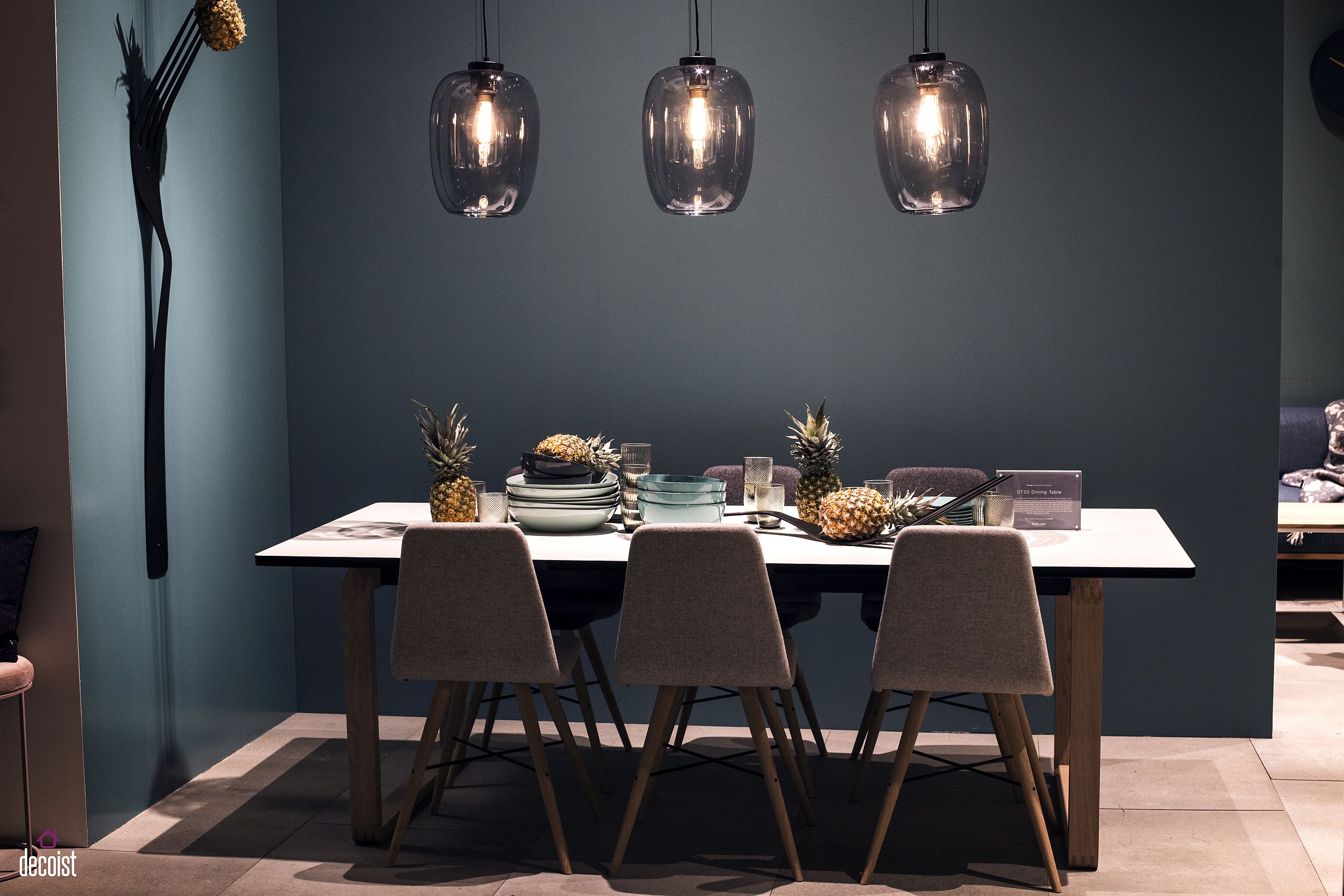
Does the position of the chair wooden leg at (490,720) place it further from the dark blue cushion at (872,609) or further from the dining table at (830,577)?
the dark blue cushion at (872,609)

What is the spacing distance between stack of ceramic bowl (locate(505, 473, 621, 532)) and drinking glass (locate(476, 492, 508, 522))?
0.04 m

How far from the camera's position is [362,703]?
343 centimetres

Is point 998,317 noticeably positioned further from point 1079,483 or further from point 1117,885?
point 1117,885

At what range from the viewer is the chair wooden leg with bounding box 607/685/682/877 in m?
3.22

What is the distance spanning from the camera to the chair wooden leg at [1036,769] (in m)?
3.22

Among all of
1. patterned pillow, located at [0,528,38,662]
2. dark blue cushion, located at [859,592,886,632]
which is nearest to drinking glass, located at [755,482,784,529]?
dark blue cushion, located at [859,592,886,632]

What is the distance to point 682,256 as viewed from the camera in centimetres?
453

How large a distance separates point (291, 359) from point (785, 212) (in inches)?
73.4

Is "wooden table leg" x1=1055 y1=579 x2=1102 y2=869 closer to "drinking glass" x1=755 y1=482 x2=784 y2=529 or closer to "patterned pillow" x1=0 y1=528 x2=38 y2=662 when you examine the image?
"drinking glass" x1=755 y1=482 x2=784 y2=529

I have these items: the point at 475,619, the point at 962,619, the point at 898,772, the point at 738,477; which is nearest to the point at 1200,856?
the point at 898,772

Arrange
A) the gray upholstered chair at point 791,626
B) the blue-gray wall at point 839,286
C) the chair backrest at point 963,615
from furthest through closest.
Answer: the blue-gray wall at point 839,286 → the gray upholstered chair at point 791,626 → the chair backrest at point 963,615

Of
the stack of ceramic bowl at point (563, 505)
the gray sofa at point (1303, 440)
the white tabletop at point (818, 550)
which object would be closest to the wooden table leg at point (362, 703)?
the white tabletop at point (818, 550)

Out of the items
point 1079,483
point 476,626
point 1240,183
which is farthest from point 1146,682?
point 476,626

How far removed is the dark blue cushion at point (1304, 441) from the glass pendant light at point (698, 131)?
498 centimetres
